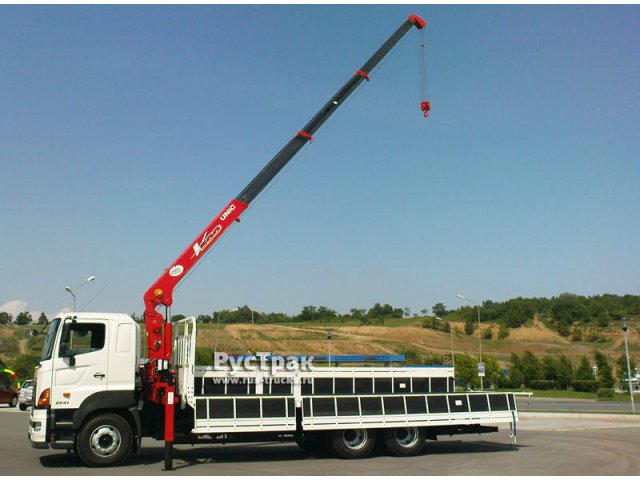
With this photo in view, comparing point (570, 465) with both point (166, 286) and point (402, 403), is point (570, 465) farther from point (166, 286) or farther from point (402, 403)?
point (166, 286)

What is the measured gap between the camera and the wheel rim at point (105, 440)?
12.6m

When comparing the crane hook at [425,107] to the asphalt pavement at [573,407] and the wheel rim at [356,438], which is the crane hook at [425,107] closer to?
the wheel rim at [356,438]

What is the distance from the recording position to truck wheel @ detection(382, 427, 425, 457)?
47.4 feet

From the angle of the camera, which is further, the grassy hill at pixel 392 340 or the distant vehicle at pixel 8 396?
the grassy hill at pixel 392 340

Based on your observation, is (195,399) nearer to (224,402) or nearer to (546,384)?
(224,402)

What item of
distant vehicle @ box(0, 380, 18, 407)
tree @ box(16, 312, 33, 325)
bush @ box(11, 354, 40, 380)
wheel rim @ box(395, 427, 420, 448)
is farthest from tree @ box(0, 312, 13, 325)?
wheel rim @ box(395, 427, 420, 448)

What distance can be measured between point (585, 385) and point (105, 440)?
62.5 metres

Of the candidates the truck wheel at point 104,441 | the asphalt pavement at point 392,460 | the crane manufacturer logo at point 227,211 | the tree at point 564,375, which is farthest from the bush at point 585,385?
the truck wheel at point 104,441

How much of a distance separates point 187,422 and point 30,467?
3.13m

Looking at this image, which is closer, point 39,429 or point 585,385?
point 39,429

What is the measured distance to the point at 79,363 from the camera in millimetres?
12906

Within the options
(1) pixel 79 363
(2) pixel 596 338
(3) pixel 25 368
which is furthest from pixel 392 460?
(2) pixel 596 338

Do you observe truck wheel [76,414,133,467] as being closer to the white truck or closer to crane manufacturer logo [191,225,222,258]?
the white truck

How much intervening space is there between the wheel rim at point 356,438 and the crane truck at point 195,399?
0.02 metres
